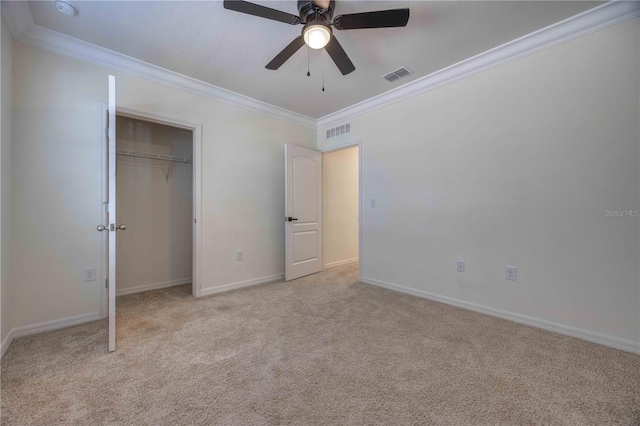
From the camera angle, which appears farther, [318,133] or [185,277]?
[318,133]

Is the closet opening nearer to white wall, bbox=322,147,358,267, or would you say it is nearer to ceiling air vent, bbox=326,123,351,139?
white wall, bbox=322,147,358,267

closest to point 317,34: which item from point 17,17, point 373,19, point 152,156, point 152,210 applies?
point 373,19

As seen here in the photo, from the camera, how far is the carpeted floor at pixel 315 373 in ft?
4.42

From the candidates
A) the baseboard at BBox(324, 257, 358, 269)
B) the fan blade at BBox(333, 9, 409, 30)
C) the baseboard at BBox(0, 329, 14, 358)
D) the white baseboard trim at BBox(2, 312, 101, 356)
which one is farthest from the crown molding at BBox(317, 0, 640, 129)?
the baseboard at BBox(0, 329, 14, 358)

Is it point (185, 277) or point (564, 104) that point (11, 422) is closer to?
point (185, 277)

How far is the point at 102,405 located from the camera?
140cm

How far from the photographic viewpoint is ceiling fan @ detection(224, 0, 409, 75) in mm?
1694

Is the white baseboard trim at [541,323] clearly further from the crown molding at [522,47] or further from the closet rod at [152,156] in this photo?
the closet rod at [152,156]

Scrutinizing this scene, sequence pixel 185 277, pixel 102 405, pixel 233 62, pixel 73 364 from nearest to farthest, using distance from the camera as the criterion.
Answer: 1. pixel 102 405
2. pixel 73 364
3. pixel 233 62
4. pixel 185 277

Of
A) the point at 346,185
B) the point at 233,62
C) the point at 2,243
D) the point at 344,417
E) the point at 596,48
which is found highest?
the point at 233,62

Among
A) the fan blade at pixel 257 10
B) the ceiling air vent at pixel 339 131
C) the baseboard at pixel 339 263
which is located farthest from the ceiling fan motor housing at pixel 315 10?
the baseboard at pixel 339 263

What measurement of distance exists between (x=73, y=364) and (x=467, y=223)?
344 cm

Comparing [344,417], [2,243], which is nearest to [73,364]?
[2,243]

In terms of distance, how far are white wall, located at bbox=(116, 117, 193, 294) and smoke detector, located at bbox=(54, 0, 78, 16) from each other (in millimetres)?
1393
